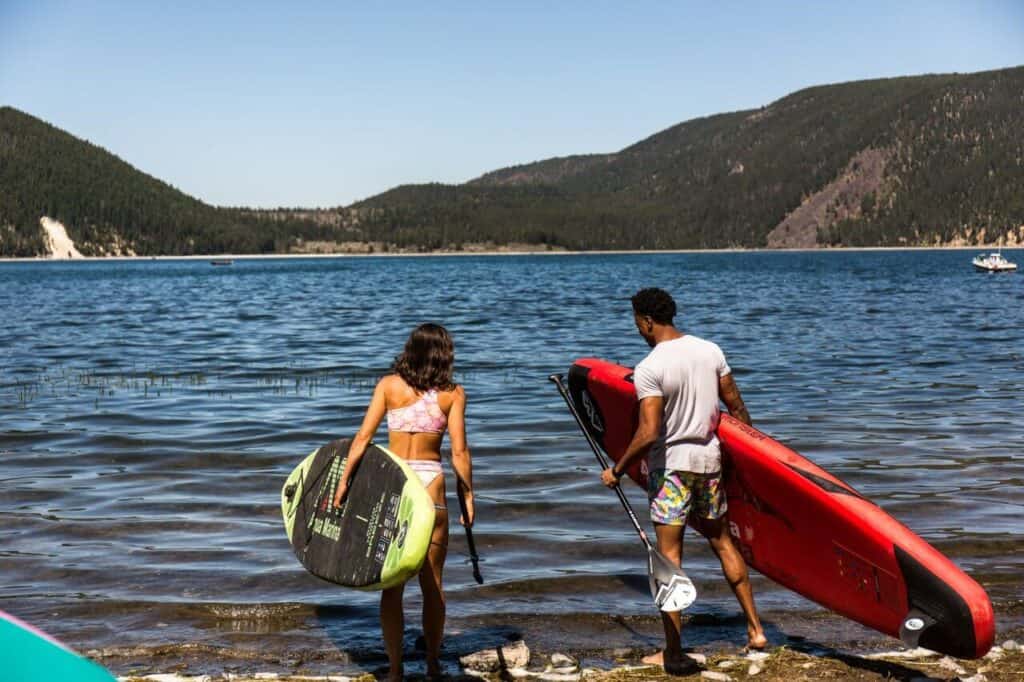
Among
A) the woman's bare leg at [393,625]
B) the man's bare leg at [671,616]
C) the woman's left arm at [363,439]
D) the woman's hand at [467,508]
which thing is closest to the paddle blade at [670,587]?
the man's bare leg at [671,616]

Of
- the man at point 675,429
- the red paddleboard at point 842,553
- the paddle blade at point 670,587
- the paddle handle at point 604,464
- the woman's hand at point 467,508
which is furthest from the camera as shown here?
the paddle handle at point 604,464

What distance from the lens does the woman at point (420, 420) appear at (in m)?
6.81

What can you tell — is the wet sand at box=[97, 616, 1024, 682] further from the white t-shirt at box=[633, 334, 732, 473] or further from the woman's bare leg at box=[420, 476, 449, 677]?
the white t-shirt at box=[633, 334, 732, 473]

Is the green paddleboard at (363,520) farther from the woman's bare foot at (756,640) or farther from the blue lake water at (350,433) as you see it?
the woman's bare foot at (756,640)

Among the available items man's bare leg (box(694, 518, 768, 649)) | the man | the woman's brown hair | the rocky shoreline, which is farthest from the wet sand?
the woman's brown hair

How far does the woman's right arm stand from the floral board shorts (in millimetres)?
1229

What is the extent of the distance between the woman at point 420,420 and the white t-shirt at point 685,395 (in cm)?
127

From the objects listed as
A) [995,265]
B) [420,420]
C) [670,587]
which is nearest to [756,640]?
[670,587]

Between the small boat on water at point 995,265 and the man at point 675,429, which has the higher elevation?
the man at point 675,429

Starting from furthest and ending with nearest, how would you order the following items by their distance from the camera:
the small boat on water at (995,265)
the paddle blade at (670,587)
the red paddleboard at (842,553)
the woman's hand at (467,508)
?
the small boat on water at (995,265), the paddle blade at (670,587), the woman's hand at (467,508), the red paddleboard at (842,553)

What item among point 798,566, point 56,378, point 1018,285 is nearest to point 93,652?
point 798,566

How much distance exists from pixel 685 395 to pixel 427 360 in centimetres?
170

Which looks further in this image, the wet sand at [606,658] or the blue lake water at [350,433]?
the blue lake water at [350,433]

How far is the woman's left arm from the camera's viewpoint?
22.3 feet
